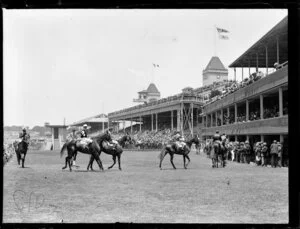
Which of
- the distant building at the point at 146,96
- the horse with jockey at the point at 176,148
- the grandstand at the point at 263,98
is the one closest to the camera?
the horse with jockey at the point at 176,148

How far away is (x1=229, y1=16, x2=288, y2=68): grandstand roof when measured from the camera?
80.9ft

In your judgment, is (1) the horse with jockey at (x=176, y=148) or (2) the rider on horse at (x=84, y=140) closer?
(2) the rider on horse at (x=84, y=140)

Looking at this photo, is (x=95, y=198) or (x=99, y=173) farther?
(x=99, y=173)

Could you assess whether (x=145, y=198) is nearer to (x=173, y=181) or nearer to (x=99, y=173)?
(x=173, y=181)

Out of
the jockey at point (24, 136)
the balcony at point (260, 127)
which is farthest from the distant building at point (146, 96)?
the balcony at point (260, 127)

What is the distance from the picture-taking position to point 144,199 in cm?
1102

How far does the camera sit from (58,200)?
428 inches

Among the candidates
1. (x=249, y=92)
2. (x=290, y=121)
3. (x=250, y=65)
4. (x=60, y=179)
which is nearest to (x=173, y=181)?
(x=60, y=179)

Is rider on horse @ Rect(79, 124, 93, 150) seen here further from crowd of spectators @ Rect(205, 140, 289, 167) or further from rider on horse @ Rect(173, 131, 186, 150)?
crowd of spectators @ Rect(205, 140, 289, 167)

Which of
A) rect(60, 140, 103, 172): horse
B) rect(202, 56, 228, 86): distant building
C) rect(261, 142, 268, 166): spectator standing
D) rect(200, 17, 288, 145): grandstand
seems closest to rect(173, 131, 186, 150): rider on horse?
rect(60, 140, 103, 172): horse

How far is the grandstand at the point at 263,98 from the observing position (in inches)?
956

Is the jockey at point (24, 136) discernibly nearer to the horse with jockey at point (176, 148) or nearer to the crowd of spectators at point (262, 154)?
the horse with jockey at point (176, 148)

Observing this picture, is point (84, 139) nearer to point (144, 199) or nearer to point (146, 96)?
point (144, 199)

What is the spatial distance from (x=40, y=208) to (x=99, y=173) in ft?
26.9
